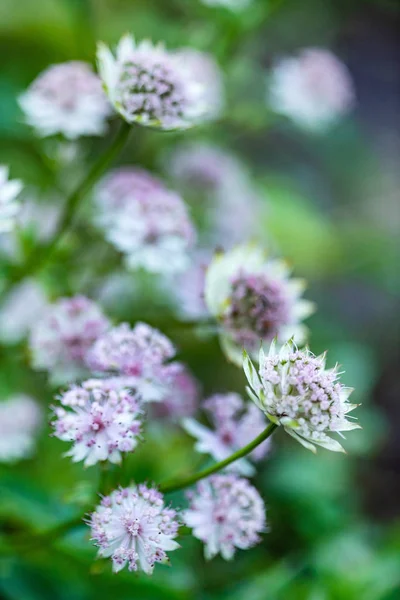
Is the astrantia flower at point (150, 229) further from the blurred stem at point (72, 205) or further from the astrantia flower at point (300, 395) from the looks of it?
the astrantia flower at point (300, 395)

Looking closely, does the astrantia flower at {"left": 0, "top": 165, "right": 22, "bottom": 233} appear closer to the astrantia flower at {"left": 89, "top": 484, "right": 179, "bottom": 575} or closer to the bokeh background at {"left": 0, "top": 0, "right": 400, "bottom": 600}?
the bokeh background at {"left": 0, "top": 0, "right": 400, "bottom": 600}

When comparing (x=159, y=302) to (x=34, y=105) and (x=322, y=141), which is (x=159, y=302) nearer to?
(x=34, y=105)

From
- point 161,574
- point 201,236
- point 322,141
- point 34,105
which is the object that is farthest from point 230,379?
point 322,141

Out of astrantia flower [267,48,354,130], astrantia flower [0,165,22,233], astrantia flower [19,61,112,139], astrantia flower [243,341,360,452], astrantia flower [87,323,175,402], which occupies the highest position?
astrantia flower [267,48,354,130]

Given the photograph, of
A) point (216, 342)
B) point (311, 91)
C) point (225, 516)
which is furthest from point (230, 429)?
point (311, 91)

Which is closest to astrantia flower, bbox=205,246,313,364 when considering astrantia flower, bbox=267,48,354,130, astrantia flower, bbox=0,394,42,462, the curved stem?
the curved stem

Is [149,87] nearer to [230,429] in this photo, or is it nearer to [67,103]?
[67,103]
